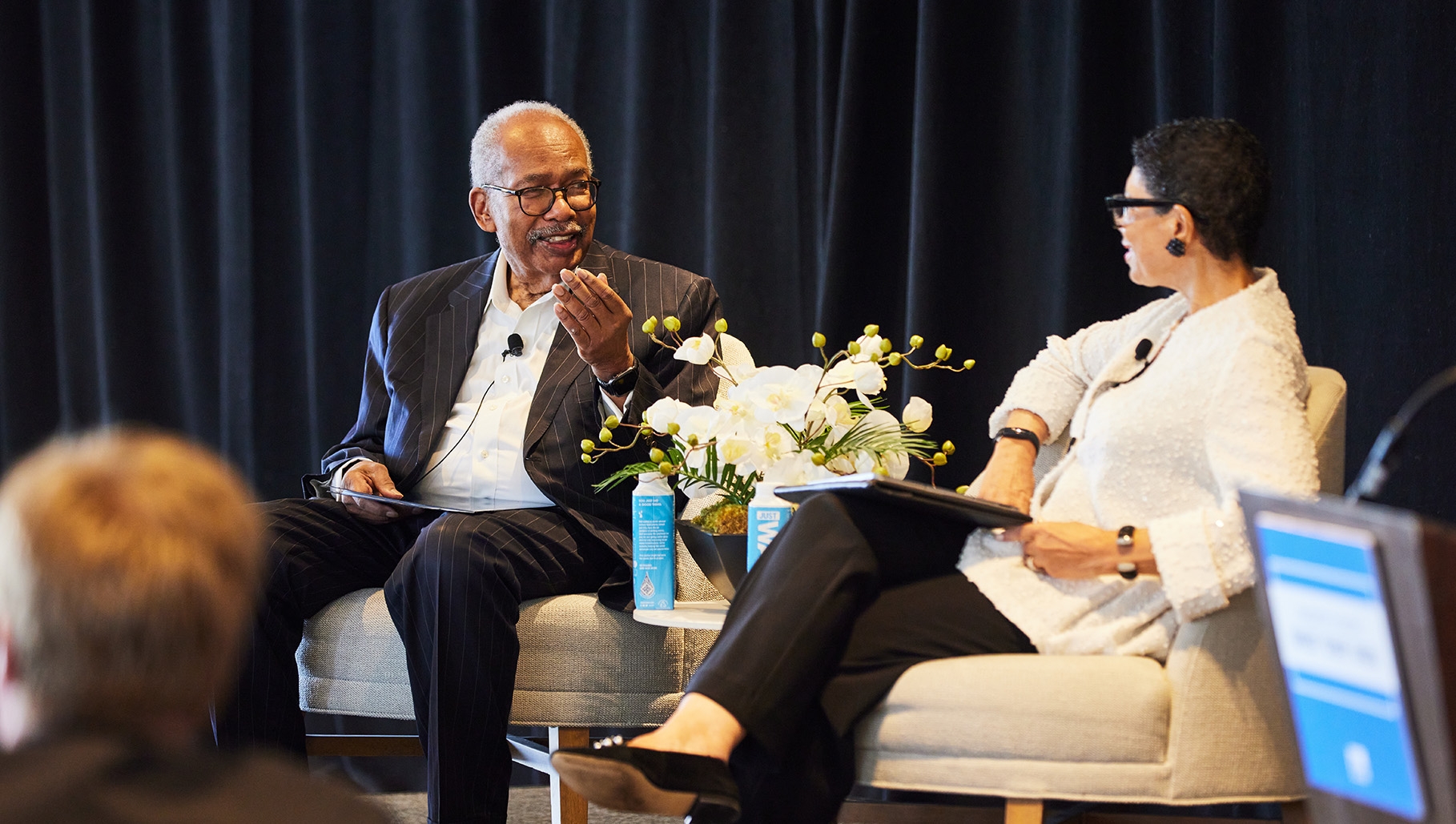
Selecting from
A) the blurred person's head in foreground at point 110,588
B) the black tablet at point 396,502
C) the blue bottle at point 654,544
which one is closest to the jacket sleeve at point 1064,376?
the blue bottle at point 654,544

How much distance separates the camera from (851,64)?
269 centimetres

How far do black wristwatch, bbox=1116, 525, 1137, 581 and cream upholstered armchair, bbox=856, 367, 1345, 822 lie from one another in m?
0.09

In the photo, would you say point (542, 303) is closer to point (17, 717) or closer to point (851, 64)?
point (851, 64)

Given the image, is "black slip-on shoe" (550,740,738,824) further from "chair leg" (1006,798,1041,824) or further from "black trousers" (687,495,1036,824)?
"chair leg" (1006,798,1041,824)

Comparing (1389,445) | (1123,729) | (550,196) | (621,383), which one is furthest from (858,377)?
(1389,445)

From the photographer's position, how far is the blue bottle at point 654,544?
203 centimetres

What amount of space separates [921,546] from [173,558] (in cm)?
117

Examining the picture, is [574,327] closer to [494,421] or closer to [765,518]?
[494,421]

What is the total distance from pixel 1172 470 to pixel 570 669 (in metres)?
0.97

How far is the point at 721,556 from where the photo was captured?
1912 mm

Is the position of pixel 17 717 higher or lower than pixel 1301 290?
lower

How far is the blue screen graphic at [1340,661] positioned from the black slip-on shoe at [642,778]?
62 centimetres

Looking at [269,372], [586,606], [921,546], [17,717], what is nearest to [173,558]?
[17,717]

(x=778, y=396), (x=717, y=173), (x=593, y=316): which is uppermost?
(x=717, y=173)
